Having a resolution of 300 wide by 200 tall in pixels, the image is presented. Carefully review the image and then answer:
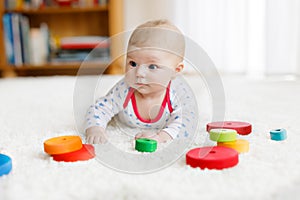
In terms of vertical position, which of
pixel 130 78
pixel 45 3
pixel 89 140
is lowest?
pixel 89 140

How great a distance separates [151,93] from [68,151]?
0.27 metres

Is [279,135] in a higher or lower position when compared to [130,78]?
lower

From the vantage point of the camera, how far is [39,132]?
0.89 metres

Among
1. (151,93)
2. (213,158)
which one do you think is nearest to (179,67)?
(151,93)

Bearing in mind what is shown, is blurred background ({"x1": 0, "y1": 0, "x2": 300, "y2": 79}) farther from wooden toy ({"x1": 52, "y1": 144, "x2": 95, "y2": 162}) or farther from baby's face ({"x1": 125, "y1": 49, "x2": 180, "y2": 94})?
wooden toy ({"x1": 52, "y1": 144, "x2": 95, "y2": 162})

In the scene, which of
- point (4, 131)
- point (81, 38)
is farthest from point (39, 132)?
point (81, 38)

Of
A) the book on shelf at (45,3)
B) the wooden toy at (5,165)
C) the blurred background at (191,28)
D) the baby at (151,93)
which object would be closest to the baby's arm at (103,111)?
the baby at (151,93)

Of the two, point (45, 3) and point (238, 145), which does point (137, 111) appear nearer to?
point (238, 145)

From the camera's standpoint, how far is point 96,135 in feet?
2.56

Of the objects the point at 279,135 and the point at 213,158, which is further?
the point at 279,135

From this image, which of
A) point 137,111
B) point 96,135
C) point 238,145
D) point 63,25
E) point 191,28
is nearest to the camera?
point 238,145

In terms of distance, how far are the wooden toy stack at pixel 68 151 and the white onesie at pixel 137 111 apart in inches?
6.6

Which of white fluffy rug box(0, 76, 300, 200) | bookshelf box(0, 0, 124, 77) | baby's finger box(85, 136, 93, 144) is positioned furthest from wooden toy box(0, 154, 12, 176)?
bookshelf box(0, 0, 124, 77)

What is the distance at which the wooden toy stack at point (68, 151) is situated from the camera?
637mm
